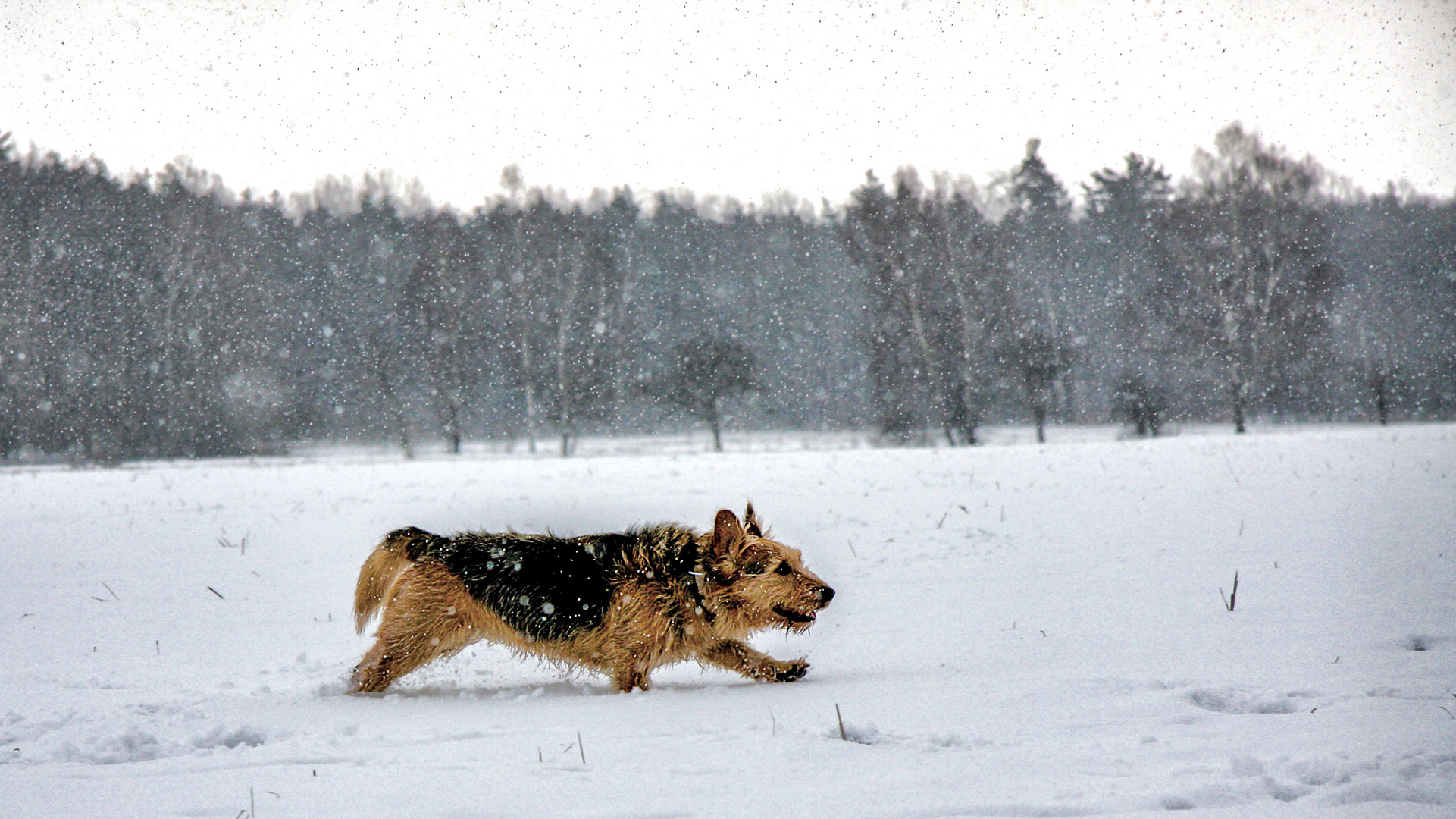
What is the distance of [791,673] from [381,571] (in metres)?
2.14

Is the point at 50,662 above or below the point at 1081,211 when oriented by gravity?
below

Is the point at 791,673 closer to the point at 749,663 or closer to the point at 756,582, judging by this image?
the point at 749,663

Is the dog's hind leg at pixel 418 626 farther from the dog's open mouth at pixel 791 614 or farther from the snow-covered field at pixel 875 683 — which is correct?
the dog's open mouth at pixel 791 614

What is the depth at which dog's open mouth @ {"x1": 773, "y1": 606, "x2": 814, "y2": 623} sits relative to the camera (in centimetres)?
388

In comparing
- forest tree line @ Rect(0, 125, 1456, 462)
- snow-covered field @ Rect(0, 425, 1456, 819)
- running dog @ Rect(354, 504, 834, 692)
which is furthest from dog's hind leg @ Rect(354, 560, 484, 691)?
forest tree line @ Rect(0, 125, 1456, 462)

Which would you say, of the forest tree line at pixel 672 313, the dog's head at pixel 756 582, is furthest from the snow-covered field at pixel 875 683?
the forest tree line at pixel 672 313

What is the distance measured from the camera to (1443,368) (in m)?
18.6

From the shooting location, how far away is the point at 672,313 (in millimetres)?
36156

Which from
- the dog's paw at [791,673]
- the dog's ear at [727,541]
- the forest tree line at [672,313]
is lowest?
the dog's paw at [791,673]

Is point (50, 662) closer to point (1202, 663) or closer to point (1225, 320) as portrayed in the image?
point (1202, 663)

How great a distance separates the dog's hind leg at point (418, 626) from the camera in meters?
3.83

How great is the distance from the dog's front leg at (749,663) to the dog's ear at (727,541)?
0.42m

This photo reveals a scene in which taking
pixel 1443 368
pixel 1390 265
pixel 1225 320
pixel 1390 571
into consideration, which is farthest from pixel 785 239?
pixel 1390 571

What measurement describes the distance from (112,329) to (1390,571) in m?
34.7
